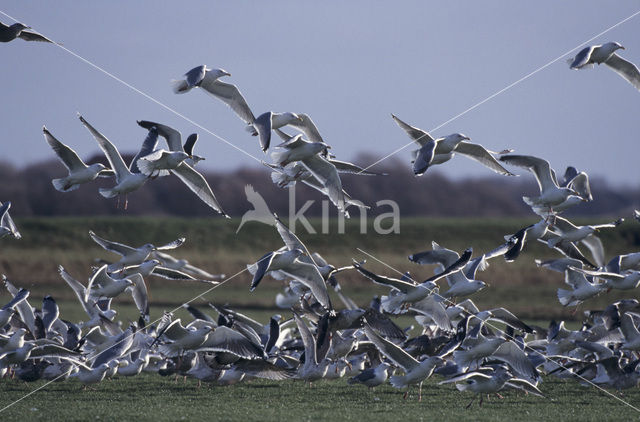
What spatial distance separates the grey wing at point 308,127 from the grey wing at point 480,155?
219 centimetres

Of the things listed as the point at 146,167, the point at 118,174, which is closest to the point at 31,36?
the point at 118,174

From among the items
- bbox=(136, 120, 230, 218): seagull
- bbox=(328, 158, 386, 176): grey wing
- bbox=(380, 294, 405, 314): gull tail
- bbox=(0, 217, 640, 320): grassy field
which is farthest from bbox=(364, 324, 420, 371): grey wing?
bbox=(0, 217, 640, 320): grassy field

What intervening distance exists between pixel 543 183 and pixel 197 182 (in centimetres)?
486

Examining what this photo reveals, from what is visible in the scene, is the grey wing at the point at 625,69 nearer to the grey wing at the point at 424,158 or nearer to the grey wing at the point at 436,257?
the grey wing at the point at 424,158

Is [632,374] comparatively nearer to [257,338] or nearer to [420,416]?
[420,416]

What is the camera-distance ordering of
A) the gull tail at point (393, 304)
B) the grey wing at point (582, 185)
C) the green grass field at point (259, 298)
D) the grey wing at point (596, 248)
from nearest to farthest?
the green grass field at point (259, 298) < the gull tail at point (393, 304) < the grey wing at point (582, 185) < the grey wing at point (596, 248)

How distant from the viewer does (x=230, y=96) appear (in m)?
12.3

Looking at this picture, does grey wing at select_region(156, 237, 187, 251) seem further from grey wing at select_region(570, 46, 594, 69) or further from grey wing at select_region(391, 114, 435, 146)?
grey wing at select_region(570, 46, 594, 69)

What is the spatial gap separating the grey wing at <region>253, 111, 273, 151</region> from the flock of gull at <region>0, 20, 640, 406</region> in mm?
18

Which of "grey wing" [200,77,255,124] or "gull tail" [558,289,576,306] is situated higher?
"grey wing" [200,77,255,124]

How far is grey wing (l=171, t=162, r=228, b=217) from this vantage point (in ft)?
39.5

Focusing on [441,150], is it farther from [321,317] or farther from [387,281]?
[321,317]

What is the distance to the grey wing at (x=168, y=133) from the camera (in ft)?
38.4


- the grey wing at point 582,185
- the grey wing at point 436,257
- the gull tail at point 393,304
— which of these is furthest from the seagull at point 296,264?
the grey wing at point 582,185
